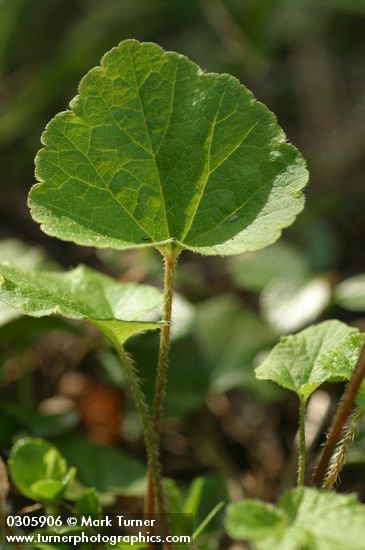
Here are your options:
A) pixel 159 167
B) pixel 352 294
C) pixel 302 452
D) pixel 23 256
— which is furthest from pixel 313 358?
pixel 23 256

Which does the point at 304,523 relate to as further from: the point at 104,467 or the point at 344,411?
the point at 104,467

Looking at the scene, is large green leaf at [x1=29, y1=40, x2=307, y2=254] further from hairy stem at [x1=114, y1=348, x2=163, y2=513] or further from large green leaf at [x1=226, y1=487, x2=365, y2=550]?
large green leaf at [x1=226, y1=487, x2=365, y2=550]

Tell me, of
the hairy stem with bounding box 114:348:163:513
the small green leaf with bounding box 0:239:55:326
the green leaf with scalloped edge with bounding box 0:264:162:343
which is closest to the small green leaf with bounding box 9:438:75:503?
the hairy stem with bounding box 114:348:163:513

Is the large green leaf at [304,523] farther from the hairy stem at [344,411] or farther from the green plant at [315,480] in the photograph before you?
the hairy stem at [344,411]

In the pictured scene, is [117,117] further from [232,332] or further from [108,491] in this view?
[232,332]

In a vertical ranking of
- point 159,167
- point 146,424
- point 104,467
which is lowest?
point 104,467

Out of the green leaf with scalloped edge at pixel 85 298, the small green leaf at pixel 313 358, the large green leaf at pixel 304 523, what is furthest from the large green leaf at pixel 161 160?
the large green leaf at pixel 304 523
